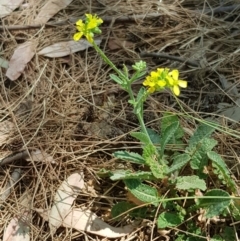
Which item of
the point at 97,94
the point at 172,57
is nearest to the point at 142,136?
the point at 97,94

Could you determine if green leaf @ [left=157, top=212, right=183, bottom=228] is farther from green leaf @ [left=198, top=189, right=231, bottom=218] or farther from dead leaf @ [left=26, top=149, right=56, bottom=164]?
dead leaf @ [left=26, top=149, right=56, bottom=164]

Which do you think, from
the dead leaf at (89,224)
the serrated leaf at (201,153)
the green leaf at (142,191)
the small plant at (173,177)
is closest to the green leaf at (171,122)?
the small plant at (173,177)

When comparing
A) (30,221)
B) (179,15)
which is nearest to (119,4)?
(179,15)

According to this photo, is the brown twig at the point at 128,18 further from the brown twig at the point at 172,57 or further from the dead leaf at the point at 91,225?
the dead leaf at the point at 91,225

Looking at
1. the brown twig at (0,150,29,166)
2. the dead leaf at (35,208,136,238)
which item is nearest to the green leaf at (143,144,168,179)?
the dead leaf at (35,208,136,238)

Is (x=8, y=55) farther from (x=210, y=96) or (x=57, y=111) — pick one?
(x=210, y=96)

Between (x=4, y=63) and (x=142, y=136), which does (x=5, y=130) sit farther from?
(x=142, y=136)
